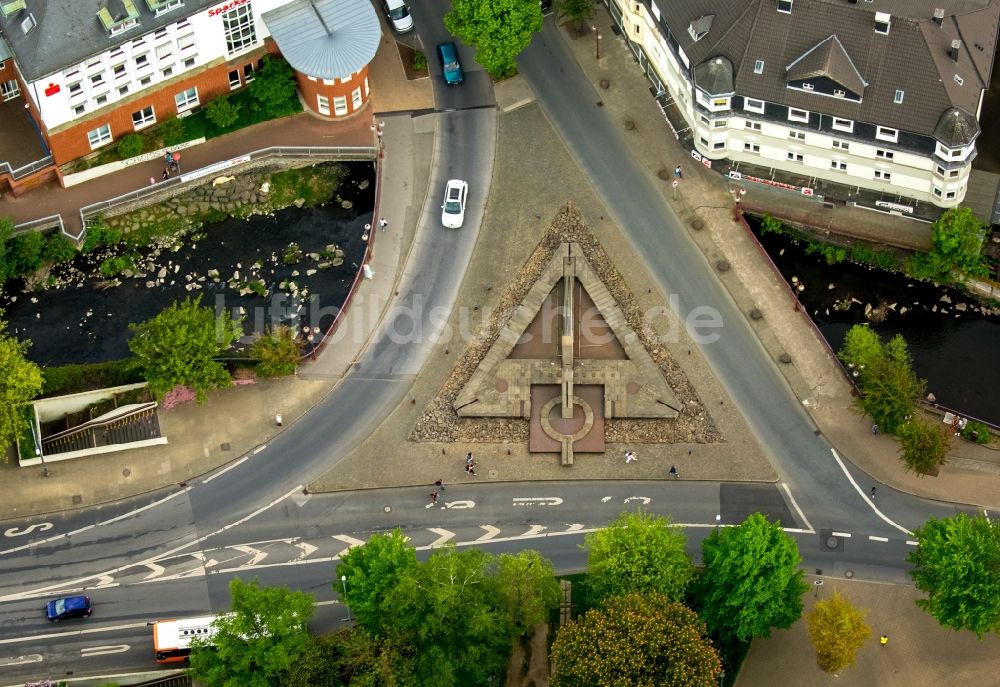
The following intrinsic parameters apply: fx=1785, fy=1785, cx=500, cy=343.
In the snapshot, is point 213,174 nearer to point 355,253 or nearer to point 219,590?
point 355,253

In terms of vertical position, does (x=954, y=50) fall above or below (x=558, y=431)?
above

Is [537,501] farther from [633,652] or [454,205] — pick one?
[454,205]

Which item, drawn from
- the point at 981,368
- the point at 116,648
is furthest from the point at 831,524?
the point at 116,648

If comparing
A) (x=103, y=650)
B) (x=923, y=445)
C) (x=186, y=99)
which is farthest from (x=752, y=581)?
(x=186, y=99)

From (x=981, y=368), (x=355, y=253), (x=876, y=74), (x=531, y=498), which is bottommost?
(x=531, y=498)

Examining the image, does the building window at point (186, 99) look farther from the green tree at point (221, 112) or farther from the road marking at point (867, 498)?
the road marking at point (867, 498)

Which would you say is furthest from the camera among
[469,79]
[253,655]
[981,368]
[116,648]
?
[469,79]
